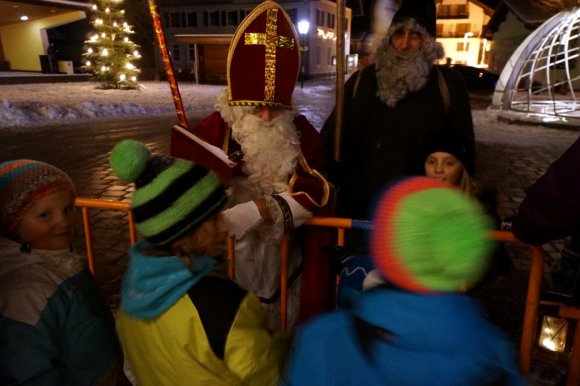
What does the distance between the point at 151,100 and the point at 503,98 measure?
13.4 metres

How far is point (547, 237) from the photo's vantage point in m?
1.57

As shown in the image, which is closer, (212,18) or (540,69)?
(540,69)

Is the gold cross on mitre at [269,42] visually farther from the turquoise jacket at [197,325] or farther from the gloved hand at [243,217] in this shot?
the turquoise jacket at [197,325]

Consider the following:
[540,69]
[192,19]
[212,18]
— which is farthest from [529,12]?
[192,19]

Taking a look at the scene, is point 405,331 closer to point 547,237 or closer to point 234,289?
point 234,289

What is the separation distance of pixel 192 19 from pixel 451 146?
38.6 meters

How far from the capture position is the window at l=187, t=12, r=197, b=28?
3703 cm

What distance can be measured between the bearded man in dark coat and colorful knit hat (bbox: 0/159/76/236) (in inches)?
67.2

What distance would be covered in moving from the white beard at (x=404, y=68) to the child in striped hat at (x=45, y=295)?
212 cm

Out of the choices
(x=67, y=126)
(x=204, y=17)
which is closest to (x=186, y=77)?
(x=204, y=17)

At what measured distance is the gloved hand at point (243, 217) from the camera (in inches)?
80.6

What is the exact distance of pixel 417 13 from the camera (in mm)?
3078

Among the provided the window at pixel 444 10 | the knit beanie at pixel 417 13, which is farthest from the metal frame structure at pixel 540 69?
the window at pixel 444 10

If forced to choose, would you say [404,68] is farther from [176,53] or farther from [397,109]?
[176,53]
